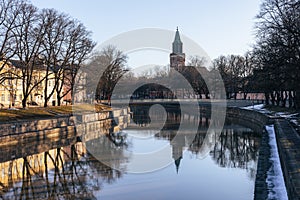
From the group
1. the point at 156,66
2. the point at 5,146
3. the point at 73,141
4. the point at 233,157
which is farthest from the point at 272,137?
the point at 156,66

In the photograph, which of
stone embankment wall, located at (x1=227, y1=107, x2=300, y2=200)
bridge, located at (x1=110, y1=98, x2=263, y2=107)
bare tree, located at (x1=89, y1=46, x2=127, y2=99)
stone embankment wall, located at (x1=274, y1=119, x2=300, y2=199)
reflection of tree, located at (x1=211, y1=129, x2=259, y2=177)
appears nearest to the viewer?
stone embankment wall, located at (x1=274, y1=119, x2=300, y2=199)

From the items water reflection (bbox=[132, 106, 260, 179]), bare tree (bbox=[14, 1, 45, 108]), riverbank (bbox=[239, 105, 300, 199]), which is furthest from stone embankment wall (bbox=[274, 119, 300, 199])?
bare tree (bbox=[14, 1, 45, 108])

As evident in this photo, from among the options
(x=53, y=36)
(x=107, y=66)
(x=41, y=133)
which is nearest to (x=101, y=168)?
(x=41, y=133)

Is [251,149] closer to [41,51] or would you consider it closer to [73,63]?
[41,51]

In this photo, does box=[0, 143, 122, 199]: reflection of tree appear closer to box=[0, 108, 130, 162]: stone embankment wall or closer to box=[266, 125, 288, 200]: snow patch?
box=[0, 108, 130, 162]: stone embankment wall

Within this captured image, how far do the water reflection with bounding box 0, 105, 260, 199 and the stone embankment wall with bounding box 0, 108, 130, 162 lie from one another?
0.34 m

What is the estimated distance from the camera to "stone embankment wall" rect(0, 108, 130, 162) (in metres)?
26.0

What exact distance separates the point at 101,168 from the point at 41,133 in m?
13.7

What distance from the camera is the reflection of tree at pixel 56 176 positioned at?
48.2ft

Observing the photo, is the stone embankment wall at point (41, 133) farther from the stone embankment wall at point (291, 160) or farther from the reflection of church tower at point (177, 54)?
the reflection of church tower at point (177, 54)

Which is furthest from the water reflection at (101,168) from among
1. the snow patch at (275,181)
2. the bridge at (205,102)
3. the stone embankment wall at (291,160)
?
the bridge at (205,102)

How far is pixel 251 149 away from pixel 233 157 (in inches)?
133

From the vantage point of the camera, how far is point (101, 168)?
64.3 feet

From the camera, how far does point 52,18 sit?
136 ft
